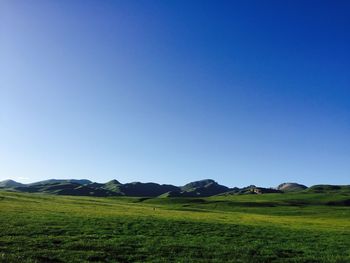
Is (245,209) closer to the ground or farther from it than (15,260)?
farther from it

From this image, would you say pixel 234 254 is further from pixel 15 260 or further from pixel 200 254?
pixel 15 260

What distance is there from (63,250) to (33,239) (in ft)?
18.9

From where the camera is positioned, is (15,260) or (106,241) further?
(106,241)

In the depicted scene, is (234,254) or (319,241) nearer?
(234,254)

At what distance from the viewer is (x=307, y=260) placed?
35.5 metres

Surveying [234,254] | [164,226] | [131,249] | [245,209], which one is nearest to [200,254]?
[234,254]

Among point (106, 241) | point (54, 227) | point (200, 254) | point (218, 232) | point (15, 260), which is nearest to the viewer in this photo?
point (15, 260)

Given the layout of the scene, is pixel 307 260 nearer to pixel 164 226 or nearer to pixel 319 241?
pixel 319 241

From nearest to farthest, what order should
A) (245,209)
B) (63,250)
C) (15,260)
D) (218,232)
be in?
(15,260), (63,250), (218,232), (245,209)

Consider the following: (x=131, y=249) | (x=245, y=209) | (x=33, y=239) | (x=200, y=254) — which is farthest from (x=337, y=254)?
(x=245, y=209)

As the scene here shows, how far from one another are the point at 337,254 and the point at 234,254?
10626 mm

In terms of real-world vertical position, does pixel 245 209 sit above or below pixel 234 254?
above

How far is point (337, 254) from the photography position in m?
39.2

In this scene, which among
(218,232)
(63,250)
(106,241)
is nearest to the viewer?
(63,250)
